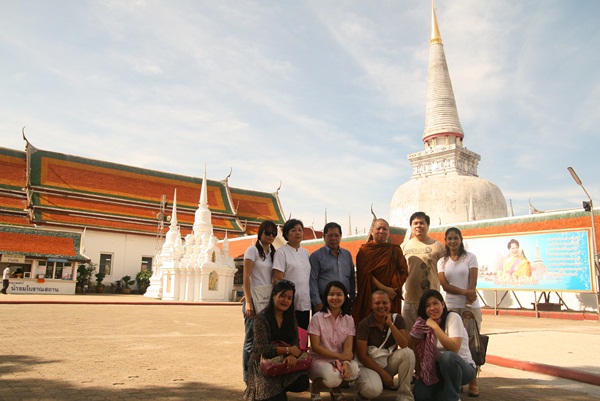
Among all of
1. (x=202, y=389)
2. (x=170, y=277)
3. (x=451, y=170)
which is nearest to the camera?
(x=202, y=389)

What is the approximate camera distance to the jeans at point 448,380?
3.90 m

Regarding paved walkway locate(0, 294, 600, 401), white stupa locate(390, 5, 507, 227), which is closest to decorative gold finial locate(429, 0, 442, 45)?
white stupa locate(390, 5, 507, 227)

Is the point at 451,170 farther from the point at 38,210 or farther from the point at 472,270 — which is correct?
the point at 472,270

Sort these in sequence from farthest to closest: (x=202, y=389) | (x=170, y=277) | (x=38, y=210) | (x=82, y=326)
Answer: (x=38, y=210) → (x=170, y=277) → (x=82, y=326) → (x=202, y=389)

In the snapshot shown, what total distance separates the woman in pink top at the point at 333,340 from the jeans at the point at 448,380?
1.96 ft

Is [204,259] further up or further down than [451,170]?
further down

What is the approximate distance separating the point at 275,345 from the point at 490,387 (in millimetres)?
2474

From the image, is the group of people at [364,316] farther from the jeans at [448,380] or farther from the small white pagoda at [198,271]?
the small white pagoda at [198,271]

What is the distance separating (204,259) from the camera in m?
22.2

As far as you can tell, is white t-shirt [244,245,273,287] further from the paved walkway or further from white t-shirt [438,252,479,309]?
white t-shirt [438,252,479,309]

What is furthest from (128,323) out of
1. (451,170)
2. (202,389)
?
(451,170)

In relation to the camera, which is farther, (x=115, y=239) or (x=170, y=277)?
(x=115, y=239)

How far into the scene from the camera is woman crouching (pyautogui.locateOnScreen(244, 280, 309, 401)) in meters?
3.88

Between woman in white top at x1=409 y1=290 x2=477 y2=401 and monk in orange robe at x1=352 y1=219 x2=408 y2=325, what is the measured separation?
0.59m
